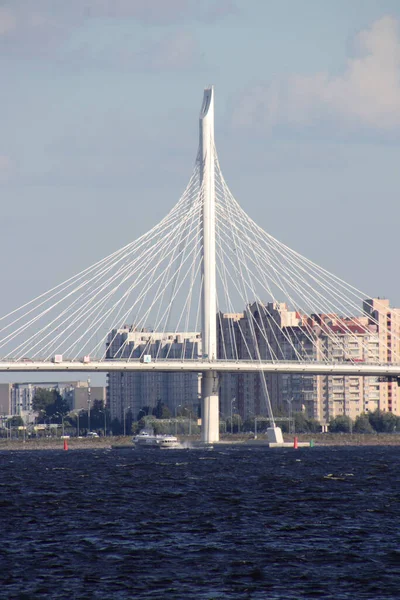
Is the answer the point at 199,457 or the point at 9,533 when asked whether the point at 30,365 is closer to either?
the point at 199,457

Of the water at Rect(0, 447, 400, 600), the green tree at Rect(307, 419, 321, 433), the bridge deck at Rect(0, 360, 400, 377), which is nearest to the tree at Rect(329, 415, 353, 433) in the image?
the green tree at Rect(307, 419, 321, 433)

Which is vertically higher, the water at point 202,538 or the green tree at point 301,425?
the water at point 202,538

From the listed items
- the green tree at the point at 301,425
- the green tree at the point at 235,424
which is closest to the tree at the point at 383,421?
the green tree at the point at 301,425

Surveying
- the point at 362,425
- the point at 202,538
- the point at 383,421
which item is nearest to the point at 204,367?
the point at 202,538

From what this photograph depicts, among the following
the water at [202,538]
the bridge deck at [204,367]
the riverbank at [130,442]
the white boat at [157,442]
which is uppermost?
the bridge deck at [204,367]

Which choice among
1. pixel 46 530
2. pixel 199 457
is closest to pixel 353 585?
pixel 46 530

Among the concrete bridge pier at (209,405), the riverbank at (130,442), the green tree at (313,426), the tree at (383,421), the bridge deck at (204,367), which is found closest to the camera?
the bridge deck at (204,367)

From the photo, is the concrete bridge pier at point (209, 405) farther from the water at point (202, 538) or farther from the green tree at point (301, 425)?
the green tree at point (301, 425)
